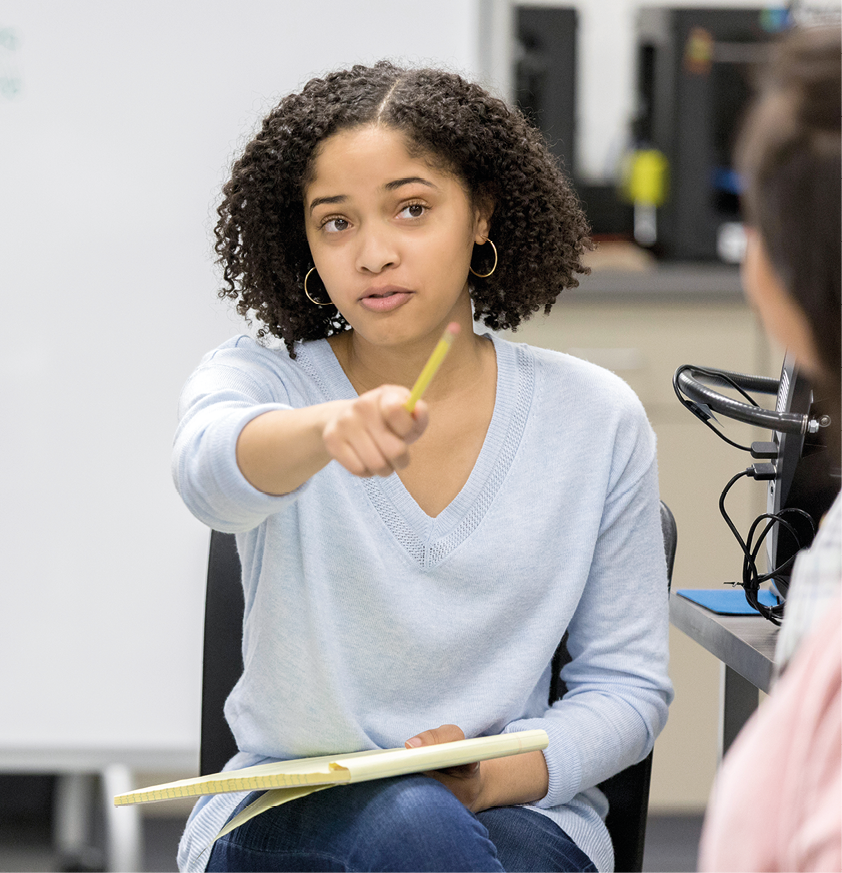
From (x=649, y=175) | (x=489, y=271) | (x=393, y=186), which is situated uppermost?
(x=393, y=186)

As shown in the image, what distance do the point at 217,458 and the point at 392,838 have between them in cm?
28

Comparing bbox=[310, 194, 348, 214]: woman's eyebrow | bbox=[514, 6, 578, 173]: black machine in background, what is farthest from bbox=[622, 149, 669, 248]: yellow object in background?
bbox=[310, 194, 348, 214]: woman's eyebrow

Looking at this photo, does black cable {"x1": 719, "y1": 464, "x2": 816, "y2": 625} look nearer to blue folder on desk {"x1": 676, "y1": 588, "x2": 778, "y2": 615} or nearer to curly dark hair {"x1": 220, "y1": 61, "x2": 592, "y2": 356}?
blue folder on desk {"x1": 676, "y1": 588, "x2": 778, "y2": 615}

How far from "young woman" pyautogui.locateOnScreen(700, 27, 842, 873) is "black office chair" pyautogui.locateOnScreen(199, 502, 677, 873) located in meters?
0.53

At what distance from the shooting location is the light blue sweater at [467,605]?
0.93 meters

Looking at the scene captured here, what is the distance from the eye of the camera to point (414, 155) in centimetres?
95

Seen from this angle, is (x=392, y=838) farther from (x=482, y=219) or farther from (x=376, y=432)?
(x=482, y=219)

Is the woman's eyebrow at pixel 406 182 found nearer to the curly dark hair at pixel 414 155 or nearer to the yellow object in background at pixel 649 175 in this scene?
the curly dark hair at pixel 414 155

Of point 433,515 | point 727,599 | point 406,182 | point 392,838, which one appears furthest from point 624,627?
point 406,182

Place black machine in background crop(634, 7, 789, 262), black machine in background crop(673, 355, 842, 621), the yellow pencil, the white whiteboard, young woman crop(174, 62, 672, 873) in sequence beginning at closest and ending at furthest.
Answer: the yellow pencil
black machine in background crop(673, 355, 842, 621)
young woman crop(174, 62, 672, 873)
the white whiteboard
black machine in background crop(634, 7, 789, 262)

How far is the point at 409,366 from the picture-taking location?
104cm

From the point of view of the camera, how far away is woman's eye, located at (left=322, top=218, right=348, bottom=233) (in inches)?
37.8

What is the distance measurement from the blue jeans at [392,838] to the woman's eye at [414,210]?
459 mm

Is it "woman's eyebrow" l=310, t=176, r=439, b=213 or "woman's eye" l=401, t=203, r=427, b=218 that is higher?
"woman's eyebrow" l=310, t=176, r=439, b=213
